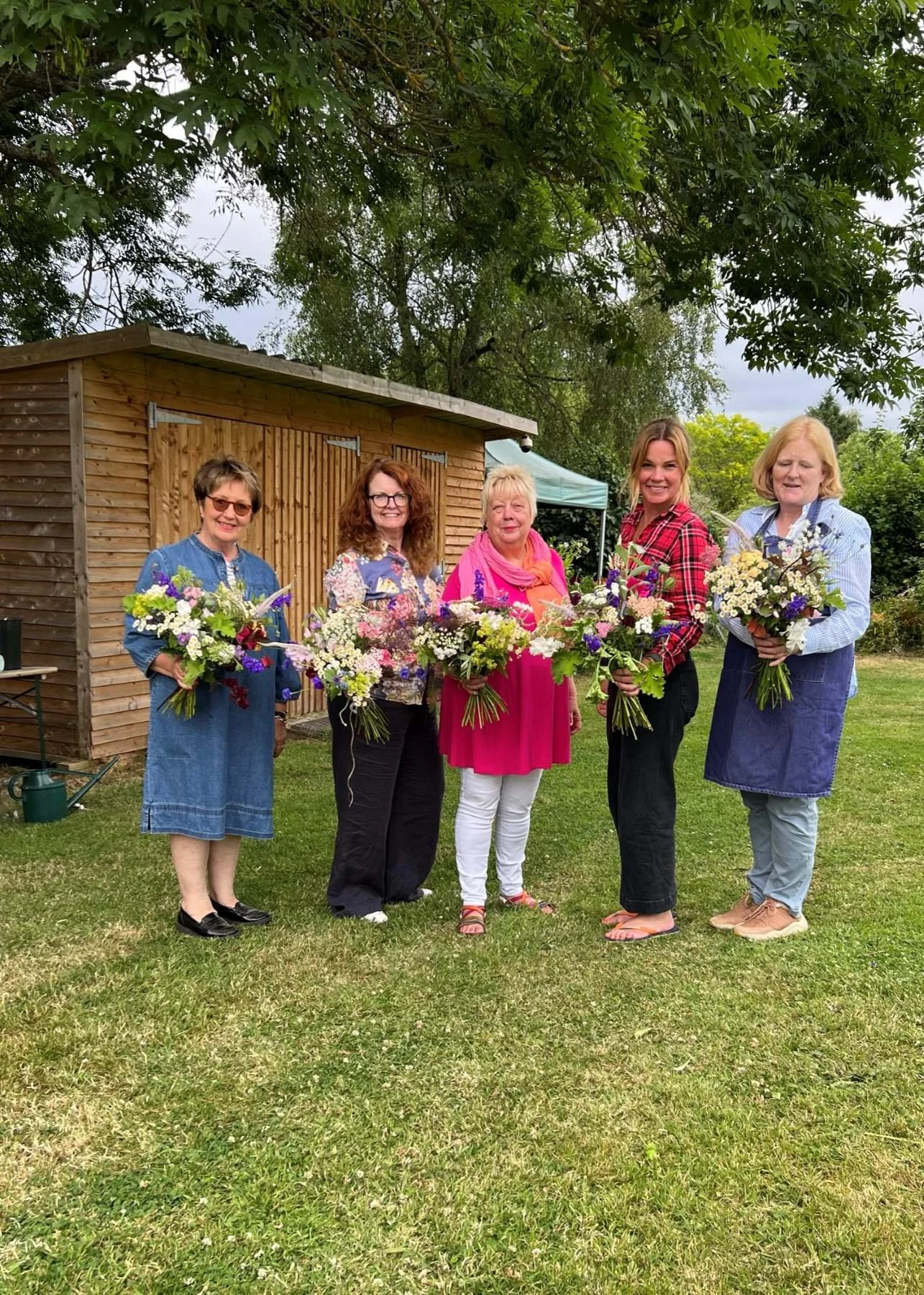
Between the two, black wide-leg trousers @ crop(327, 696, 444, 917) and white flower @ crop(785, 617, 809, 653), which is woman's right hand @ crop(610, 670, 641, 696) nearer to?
white flower @ crop(785, 617, 809, 653)

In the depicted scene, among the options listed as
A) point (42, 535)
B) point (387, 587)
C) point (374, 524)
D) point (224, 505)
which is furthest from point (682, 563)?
point (42, 535)

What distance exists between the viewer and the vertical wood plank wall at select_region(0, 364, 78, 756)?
6.43 m

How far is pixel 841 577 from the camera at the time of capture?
129 inches

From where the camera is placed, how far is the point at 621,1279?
1848mm

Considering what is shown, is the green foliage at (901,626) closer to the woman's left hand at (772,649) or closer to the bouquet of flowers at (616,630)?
the woman's left hand at (772,649)

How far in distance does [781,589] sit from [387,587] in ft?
4.84

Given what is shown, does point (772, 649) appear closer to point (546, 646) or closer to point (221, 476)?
point (546, 646)

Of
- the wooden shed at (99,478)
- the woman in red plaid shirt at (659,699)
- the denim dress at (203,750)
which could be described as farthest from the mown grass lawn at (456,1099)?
the wooden shed at (99,478)

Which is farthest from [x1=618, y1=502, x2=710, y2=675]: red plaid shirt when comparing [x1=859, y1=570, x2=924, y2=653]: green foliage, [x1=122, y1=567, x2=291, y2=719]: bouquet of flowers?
[x1=859, y1=570, x2=924, y2=653]: green foliage

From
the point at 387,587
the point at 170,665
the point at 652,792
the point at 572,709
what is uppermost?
the point at 387,587

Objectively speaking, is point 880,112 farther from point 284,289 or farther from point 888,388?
point 284,289

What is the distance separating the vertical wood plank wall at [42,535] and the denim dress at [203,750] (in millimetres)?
3393

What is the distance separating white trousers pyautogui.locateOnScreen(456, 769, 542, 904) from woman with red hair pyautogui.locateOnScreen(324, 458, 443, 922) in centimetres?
28

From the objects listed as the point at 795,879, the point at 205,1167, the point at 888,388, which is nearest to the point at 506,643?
the point at 795,879
